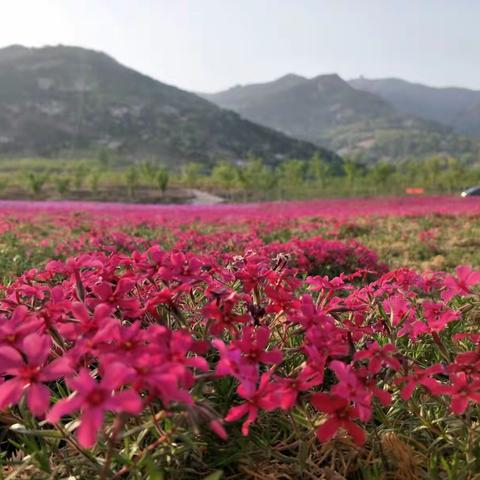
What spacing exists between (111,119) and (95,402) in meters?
138

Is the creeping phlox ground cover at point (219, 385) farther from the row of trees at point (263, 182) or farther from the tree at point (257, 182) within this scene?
the tree at point (257, 182)

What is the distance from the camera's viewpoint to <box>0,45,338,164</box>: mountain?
11694cm

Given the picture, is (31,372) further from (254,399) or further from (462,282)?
(462,282)

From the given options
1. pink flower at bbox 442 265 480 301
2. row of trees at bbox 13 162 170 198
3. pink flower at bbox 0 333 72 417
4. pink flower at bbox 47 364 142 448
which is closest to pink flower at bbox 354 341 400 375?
pink flower at bbox 442 265 480 301

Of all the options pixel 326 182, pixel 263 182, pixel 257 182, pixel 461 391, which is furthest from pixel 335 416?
pixel 326 182

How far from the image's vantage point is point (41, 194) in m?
47.0

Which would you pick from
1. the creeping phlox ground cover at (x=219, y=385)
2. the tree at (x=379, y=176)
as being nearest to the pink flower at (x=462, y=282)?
the creeping phlox ground cover at (x=219, y=385)

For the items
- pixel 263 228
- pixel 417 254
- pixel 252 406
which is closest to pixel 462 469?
pixel 252 406

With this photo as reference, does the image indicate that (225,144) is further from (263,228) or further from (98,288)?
(98,288)

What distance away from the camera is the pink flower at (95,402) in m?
0.95

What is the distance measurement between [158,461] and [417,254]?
7.98 meters

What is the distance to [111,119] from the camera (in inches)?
5167

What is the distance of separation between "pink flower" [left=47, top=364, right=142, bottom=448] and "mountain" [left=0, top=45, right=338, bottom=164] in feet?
368

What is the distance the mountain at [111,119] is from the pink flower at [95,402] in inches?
4421
